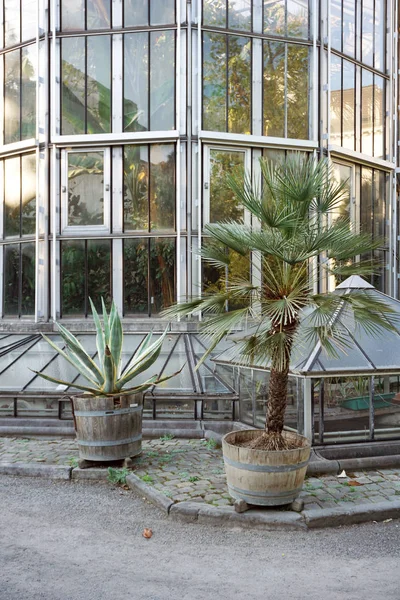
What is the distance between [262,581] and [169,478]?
2962mm

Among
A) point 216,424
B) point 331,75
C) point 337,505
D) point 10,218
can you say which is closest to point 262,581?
point 337,505

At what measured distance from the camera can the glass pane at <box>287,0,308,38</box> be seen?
55.9ft

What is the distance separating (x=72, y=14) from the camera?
1662 cm

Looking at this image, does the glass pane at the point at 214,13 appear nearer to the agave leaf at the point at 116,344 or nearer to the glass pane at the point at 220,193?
the glass pane at the point at 220,193

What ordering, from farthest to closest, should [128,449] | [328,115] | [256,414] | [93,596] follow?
[328,115] → [256,414] → [128,449] → [93,596]

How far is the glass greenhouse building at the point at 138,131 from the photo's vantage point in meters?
15.9

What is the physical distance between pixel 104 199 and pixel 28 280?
124 inches

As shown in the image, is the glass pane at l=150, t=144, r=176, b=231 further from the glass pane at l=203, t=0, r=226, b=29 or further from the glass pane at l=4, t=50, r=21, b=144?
the glass pane at l=4, t=50, r=21, b=144

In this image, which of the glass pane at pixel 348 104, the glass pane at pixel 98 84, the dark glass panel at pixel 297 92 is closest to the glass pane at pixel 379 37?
the glass pane at pixel 348 104

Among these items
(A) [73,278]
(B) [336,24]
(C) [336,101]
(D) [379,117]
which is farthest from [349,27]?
(A) [73,278]

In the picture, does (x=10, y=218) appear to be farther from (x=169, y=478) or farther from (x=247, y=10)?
(x=169, y=478)

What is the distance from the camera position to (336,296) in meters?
6.78

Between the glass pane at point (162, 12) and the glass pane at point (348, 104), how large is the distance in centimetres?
548

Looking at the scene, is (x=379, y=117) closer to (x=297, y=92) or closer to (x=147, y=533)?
(x=297, y=92)
